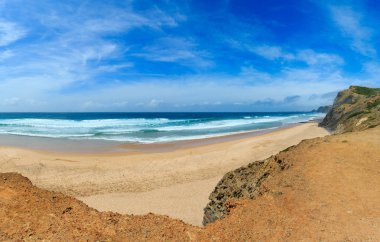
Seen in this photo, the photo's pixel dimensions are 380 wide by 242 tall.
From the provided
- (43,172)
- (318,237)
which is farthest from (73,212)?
(43,172)

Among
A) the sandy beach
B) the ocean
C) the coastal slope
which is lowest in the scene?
the sandy beach

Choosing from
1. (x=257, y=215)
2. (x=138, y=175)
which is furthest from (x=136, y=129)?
(x=257, y=215)

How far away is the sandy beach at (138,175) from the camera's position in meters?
12.5

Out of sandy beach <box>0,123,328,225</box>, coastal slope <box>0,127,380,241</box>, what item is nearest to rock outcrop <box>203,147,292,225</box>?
coastal slope <box>0,127,380,241</box>

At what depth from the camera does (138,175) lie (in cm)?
1672

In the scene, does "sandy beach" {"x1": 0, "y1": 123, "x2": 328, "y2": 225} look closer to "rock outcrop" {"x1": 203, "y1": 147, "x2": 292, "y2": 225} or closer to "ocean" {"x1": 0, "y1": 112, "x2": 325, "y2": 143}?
"rock outcrop" {"x1": 203, "y1": 147, "x2": 292, "y2": 225}

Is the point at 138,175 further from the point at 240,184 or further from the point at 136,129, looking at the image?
the point at 136,129

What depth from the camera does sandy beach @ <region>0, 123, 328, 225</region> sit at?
1246 centimetres

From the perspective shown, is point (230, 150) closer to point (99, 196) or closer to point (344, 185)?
point (99, 196)

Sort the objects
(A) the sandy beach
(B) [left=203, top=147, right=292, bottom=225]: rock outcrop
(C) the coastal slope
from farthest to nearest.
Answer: (A) the sandy beach
(B) [left=203, top=147, right=292, bottom=225]: rock outcrop
(C) the coastal slope

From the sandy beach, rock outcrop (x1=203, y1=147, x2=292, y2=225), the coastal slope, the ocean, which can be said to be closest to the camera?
the coastal slope

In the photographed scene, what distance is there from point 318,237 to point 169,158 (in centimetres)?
1614

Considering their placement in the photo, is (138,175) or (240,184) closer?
(240,184)

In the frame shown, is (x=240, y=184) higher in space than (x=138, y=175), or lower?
higher
